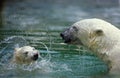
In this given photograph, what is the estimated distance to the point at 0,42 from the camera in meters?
12.6

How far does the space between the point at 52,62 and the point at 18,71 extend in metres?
1.07

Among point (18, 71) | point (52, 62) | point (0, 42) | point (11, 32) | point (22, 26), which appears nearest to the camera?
point (18, 71)

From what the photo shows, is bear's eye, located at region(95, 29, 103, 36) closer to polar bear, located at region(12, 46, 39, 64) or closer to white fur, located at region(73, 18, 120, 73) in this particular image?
white fur, located at region(73, 18, 120, 73)

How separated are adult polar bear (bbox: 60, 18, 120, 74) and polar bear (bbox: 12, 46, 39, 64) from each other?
1000 mm

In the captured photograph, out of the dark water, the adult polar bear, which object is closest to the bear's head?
the adult polar bear

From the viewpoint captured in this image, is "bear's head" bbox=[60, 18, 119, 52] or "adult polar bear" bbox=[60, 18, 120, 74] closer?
"adult polar bear" bbox=[60, 18, 120, 74]

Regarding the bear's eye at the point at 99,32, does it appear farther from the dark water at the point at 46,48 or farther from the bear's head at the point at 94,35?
the dark water at the point at 46,48

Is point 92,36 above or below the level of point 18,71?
above

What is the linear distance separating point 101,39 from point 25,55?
6.47 ft

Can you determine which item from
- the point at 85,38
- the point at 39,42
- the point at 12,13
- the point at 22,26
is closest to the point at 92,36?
the point at 85,38

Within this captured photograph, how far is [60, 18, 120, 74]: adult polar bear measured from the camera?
30.2 feet

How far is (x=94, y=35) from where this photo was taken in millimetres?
9570

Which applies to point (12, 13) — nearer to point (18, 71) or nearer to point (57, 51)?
point (57, 51)

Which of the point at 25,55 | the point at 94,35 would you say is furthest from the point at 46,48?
the point at 94,35
